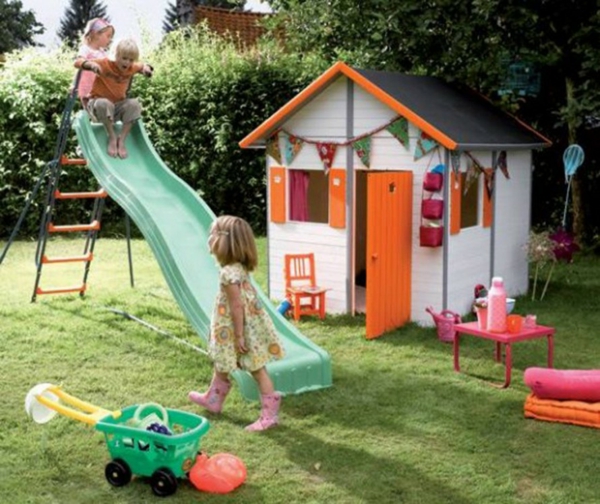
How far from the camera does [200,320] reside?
7.32m

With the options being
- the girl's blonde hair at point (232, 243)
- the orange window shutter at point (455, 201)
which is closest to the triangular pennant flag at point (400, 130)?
the orange window shutter at point (455, 201)

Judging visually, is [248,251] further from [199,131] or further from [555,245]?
[199,131]

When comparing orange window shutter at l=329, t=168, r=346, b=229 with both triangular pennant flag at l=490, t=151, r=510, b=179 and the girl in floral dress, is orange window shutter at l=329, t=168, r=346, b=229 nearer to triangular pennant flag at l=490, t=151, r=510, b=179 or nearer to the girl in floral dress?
triangular pennant flag at l=490, t=151, r=510, b=179

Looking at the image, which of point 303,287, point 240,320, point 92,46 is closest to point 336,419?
point 240,320

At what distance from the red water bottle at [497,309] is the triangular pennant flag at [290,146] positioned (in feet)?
11.3

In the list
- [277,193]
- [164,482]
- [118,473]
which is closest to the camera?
[164,482]

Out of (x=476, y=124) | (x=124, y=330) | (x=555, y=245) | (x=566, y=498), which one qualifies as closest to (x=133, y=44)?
(x=124, y=330)

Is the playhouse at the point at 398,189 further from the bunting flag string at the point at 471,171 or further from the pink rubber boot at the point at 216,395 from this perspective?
the pink rubber boot at the point at 216,395

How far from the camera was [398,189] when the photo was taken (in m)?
8.73

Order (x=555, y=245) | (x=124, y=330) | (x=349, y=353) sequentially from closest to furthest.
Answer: (x=349, y=353), (x=124, y=330), (x=555, y=245)

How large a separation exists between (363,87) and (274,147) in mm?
1351

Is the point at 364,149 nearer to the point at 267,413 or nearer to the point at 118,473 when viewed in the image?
the point at 267,413

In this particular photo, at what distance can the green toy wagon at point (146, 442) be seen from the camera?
4.83 meters

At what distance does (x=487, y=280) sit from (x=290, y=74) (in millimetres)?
Answer: 7284
